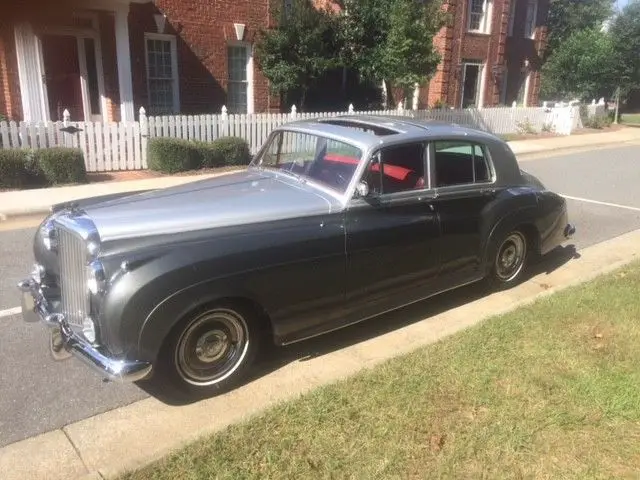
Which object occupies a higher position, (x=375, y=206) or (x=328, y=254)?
(x=375, y=206)

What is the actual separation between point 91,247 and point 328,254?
153 centimetres

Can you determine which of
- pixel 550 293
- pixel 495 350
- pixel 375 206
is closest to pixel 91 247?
pixel 375 206

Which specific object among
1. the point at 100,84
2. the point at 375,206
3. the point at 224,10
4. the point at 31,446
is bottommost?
the point at 31,446

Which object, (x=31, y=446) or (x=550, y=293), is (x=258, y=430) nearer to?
(x=31, y=446)

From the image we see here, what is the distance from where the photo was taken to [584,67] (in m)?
26.4

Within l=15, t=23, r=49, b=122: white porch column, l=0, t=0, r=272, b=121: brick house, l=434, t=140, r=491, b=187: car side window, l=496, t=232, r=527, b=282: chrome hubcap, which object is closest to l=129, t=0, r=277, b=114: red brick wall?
l=0, t=0, r=272, b=121: brick house

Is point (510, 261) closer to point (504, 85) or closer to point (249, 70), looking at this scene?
point (249, 70)

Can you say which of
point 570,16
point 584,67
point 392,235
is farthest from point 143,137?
point 570,16

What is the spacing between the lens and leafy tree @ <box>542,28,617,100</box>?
85.1ft

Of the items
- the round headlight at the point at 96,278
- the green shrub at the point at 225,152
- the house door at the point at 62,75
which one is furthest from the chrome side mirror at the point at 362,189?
the house door at the point at 62,75

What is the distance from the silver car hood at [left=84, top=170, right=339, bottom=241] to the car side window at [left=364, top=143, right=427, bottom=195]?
42cm

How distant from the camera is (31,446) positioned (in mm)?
3043

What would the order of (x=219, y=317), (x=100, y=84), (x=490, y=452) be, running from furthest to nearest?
(x=100, y=84) → (x=219, y=317) → (x=490, y=452)

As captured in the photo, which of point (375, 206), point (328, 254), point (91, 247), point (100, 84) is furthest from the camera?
point (100, 84)
